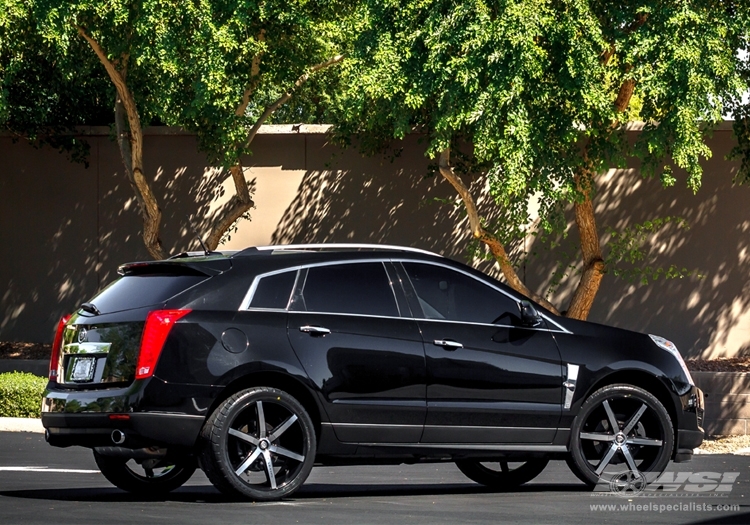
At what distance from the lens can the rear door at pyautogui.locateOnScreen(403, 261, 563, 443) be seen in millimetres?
9188

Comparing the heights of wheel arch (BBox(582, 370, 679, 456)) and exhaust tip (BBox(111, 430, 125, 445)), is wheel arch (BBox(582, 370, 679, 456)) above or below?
above

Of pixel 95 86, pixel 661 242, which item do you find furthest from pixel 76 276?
pixel 661 242

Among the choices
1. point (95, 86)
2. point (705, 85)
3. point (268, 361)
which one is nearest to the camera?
point (268, 361)

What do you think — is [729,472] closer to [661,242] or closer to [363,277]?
[363,277]

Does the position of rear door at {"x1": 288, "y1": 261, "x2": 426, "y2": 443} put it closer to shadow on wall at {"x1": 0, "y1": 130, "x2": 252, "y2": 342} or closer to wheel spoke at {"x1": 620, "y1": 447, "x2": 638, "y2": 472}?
wheel spoke at {"x1": 620, "y1": 447, "x2": 638, "y2": 472}

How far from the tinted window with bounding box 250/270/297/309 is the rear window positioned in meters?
0.41

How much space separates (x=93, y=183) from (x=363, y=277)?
569 inches

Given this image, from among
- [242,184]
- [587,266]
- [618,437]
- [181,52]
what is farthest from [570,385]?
[242,184]

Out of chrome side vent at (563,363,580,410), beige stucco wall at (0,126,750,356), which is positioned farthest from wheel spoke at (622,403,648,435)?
beige stucco wall at (0,126,750,356)

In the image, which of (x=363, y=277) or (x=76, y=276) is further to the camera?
(x=76, y=276)

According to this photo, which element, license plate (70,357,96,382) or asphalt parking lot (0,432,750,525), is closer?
asphalt parking lot (0,432,750,525)

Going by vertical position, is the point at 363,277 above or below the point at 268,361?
above

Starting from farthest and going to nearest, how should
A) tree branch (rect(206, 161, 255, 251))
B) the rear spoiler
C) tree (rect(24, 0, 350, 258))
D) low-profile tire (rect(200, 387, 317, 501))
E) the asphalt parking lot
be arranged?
tree branch (rect(206, 161, 255, 251)) < tree (rect(24, 0, 350, 258)) < the rear spoiler < low-profile tire (rect(200, 387, 317, 501)) < the asphalt parking lot

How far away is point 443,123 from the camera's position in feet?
47.7
